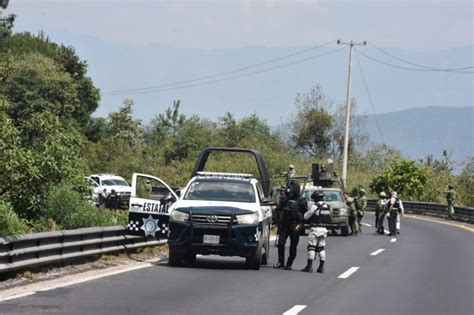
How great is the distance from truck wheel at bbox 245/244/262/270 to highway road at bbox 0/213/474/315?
189 mm

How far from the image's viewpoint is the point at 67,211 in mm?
19797

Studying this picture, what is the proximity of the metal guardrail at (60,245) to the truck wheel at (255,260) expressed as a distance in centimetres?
263

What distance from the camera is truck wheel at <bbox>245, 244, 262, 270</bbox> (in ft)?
60.9

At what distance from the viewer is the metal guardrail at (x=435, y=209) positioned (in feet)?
167

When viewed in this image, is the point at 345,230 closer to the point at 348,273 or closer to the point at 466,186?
the point at 348,273

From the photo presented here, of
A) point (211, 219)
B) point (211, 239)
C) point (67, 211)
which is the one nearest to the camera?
point (211, 239)

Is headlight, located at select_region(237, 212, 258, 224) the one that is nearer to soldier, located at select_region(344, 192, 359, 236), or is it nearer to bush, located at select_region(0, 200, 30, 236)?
bush, located at select_region(0, 200, 30, 236)

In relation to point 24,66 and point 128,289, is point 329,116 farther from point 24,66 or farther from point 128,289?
point 128,289

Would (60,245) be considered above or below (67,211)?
below

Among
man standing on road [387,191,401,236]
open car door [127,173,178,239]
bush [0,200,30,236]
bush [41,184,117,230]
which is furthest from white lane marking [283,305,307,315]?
man standing on road [387,191,401,236]

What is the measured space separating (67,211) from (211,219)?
3285 millimetres

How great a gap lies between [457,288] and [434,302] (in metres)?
2.27

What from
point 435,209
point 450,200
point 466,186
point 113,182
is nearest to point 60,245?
point 113,182

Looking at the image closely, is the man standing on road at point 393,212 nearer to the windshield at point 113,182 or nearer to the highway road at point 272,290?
the highway road at point 272,290
